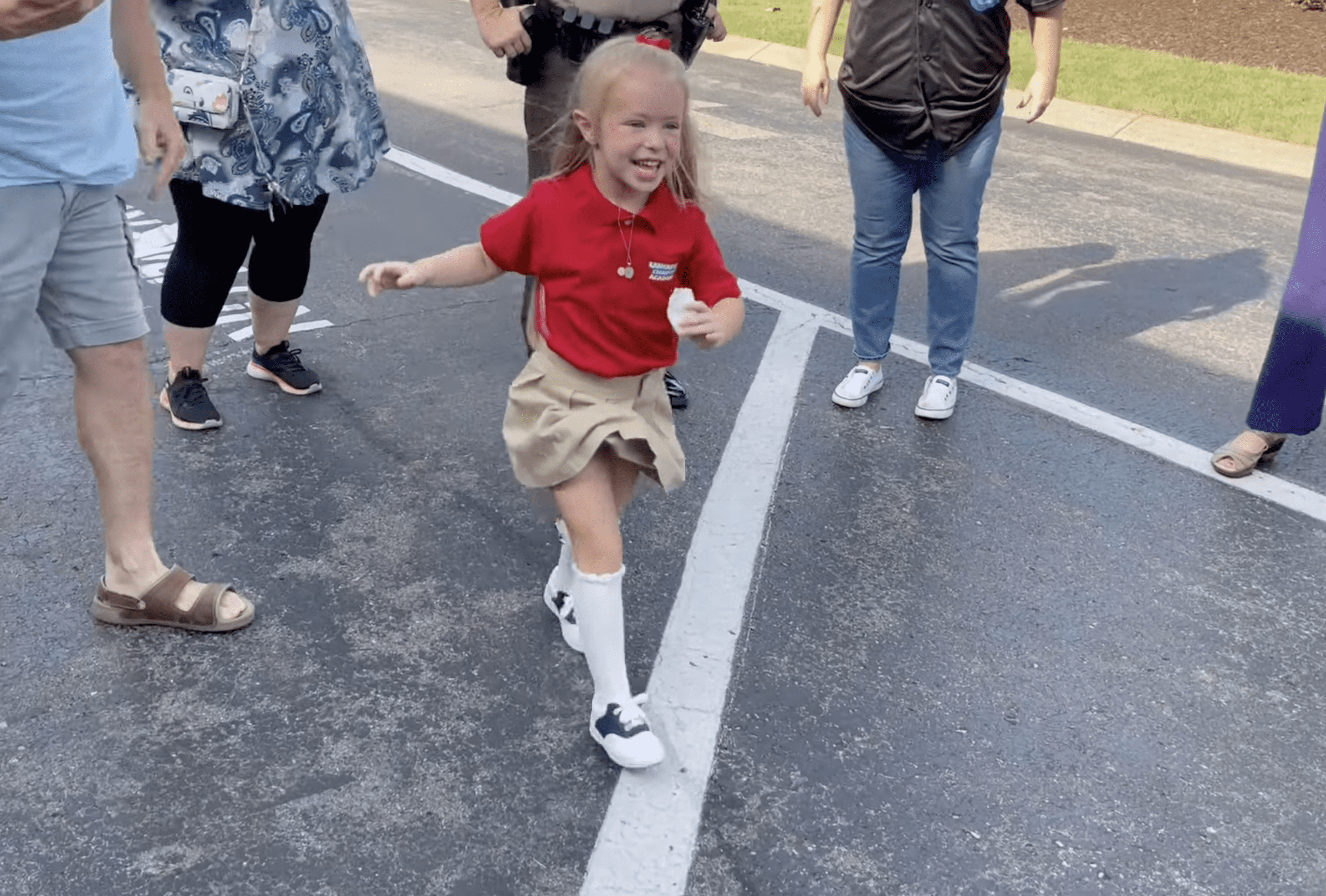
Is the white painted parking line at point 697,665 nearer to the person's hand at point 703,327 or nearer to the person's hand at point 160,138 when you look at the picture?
the person's hand at point 703,327

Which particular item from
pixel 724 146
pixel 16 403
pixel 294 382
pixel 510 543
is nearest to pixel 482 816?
pixel 510 543

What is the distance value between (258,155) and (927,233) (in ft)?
7.03

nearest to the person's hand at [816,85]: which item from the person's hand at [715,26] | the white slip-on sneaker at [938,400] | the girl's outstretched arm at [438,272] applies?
the person's hand at [715,26]

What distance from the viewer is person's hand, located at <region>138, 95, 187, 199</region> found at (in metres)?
3.12

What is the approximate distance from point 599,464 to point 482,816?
0.74 meters

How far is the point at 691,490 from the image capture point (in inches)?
154

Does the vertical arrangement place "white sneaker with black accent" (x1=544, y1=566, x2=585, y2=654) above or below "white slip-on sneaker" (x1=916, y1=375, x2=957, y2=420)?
above

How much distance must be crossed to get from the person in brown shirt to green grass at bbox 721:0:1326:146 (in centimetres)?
614

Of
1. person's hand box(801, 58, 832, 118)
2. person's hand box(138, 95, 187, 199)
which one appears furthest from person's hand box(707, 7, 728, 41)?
person's hand box(138, 95, 187, 199)

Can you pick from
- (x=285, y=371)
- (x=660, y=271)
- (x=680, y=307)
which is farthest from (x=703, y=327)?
(x=285, y=371)

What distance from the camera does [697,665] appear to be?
3.05 m

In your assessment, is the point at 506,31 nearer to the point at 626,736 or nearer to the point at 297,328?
the point at 297,328

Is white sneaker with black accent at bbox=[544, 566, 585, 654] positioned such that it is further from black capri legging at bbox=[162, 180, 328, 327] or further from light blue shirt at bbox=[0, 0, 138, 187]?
black capri legging at bbox=[162, 180, 328, 327]

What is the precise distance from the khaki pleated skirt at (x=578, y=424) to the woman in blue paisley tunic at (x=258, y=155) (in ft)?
4.54
